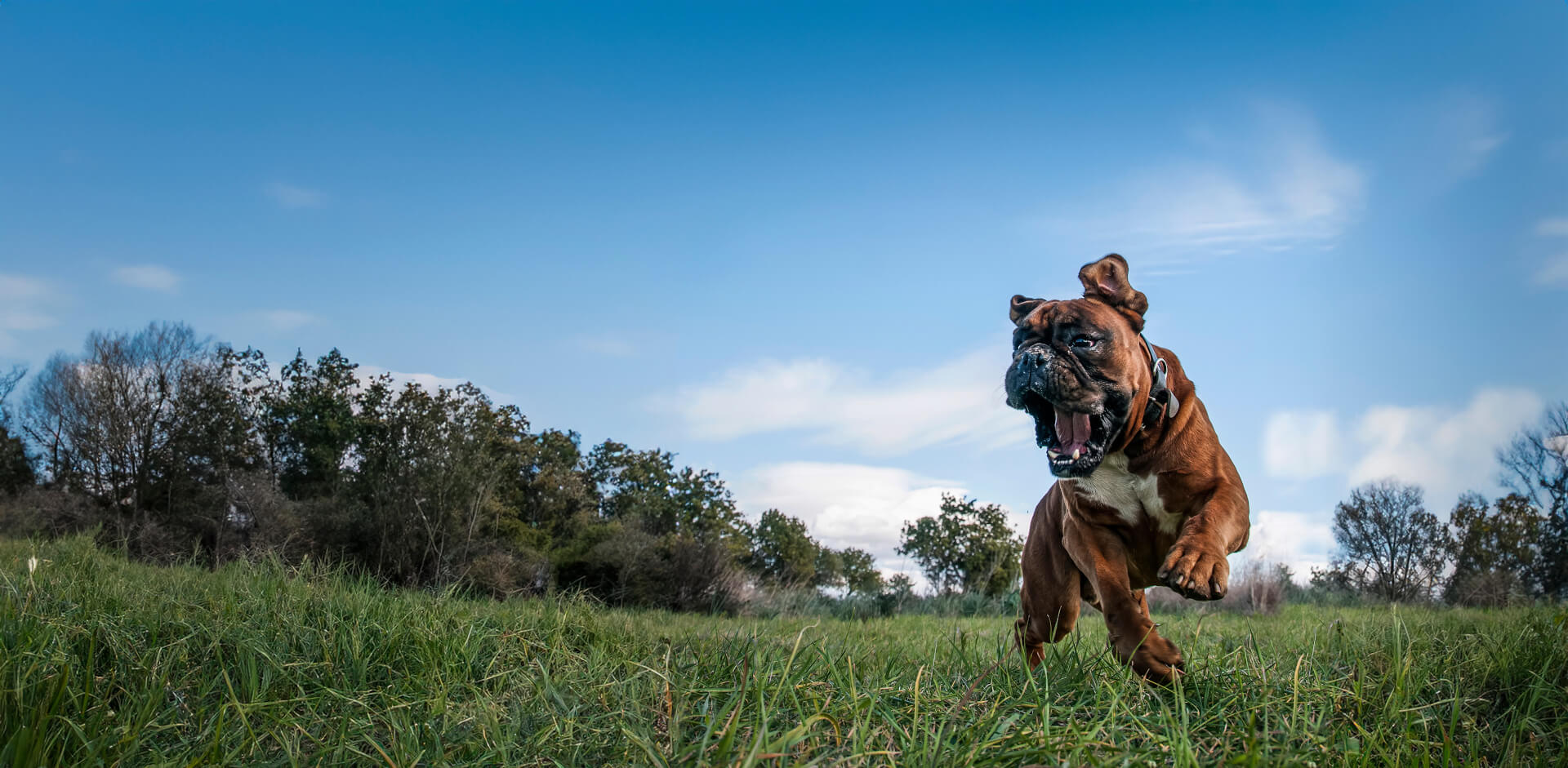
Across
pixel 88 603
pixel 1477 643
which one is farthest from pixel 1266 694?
pixel 88 603

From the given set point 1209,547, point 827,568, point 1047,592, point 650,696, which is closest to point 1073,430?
point 1209,547

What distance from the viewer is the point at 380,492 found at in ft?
54.2

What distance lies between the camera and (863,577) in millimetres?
27609

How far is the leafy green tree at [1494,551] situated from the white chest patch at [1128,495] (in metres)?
15.3

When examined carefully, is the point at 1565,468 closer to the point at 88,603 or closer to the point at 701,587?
the point at 701,587

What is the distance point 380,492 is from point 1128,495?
15.5 metres

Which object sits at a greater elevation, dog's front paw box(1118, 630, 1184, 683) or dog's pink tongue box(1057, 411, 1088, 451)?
dog's pink tongue box(1057, 411, 1088, 451)

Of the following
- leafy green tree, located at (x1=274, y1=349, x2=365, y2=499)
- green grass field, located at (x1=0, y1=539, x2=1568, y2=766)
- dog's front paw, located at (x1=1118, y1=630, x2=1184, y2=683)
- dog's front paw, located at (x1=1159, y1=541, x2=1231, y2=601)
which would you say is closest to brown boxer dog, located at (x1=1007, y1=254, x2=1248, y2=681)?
dog's front paw, located at (x1=1118, y1=630, x2=1184, y2=683)

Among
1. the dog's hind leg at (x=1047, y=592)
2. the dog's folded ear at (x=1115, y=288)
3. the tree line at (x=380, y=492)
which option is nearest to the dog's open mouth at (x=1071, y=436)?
the dog's folded ear at (x=1115, y=288)

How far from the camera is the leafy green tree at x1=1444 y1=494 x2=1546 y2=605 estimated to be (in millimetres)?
15445

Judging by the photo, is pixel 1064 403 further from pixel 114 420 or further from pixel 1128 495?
pixel 114 420

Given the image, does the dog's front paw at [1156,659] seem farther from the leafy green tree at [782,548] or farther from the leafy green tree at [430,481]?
the leafy green tree at [782,548]

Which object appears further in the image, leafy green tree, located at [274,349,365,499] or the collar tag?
leafy green tree, located at [274,349,365,499]

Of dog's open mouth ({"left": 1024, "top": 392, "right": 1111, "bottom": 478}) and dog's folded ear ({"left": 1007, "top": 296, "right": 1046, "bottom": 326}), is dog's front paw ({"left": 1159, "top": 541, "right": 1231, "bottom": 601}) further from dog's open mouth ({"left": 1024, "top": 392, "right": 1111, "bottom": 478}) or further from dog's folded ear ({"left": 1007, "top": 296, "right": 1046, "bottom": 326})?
dog's folded ear ({"left": 1007, "top": 296, "right": 1046, "bottom": 326})
